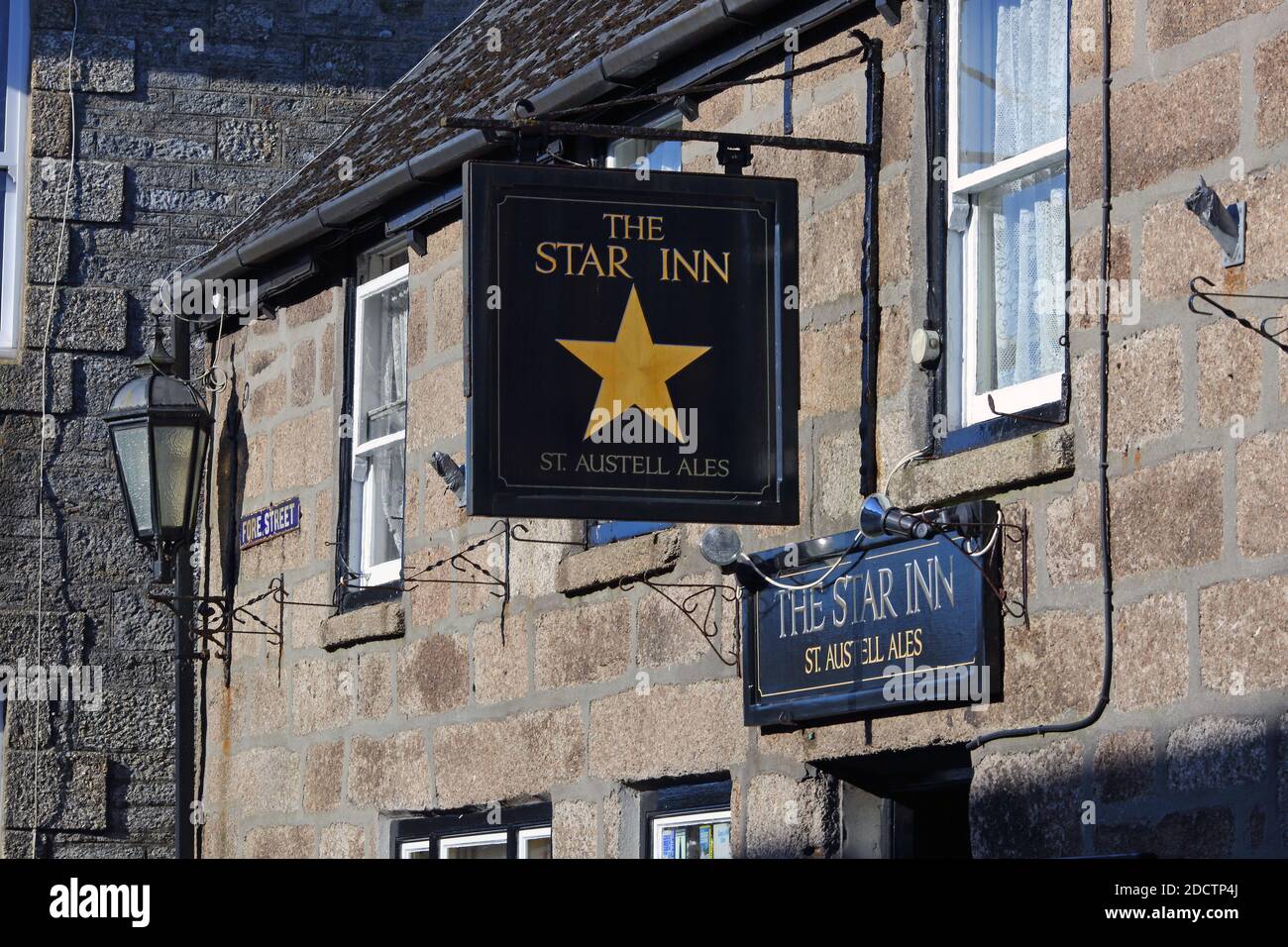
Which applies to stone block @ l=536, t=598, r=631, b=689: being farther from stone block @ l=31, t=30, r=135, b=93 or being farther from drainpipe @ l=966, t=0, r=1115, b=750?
stone block @ l=31, t=30, r=135, b=93

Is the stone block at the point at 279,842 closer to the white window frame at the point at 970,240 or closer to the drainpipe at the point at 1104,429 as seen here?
the white window frame at the point at 970,240

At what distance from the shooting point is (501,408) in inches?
274

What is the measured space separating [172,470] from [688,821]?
3.44m

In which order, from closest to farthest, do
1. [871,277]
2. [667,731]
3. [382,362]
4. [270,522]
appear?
[871,277] < [667,731] < [382,362] < [270,522]

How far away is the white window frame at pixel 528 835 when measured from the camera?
903 centimetres

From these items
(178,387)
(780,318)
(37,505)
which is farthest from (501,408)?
(37,505)

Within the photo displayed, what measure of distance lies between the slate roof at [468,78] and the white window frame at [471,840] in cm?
271

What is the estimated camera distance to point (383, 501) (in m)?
10.3

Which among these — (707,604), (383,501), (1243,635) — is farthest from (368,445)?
(1243,635)

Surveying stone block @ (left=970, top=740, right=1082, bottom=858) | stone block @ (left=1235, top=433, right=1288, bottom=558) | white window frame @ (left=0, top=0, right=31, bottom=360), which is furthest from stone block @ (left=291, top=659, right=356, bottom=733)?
stone block @ (left=1235, top=433, right=1288, bottom=558)

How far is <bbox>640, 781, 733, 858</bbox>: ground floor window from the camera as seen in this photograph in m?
8.12

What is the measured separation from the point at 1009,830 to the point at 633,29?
11.6 feet

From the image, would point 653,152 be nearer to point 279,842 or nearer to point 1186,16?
point 1186,16
